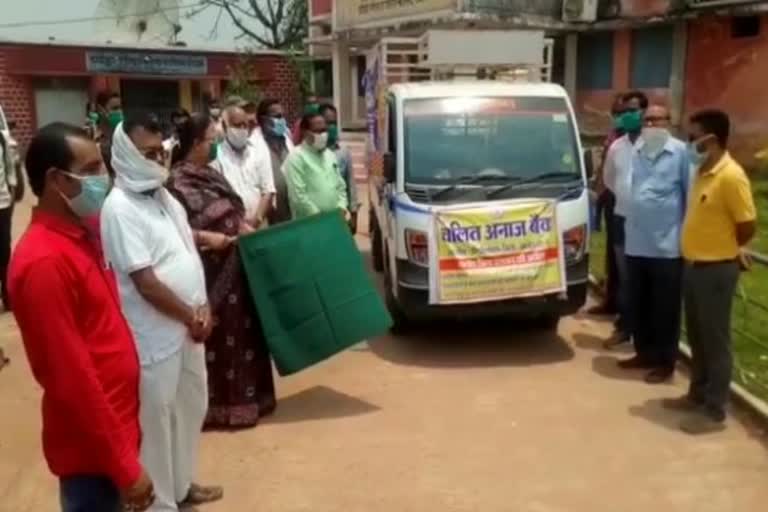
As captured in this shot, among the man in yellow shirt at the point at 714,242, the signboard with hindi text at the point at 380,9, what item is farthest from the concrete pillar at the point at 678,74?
the man in yellow shirt at the point at 714,242

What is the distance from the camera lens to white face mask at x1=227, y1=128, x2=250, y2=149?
20.4ft

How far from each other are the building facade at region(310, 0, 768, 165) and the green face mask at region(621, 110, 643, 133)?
1076 centimetres

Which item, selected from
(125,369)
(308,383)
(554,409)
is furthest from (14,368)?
(125,369)

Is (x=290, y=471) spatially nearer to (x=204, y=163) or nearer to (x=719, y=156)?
(x=204, y=163)

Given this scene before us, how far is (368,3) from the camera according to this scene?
20219 millimetres

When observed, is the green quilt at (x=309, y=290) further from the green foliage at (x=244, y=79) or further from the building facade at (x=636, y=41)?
the green foliage at (x=244, y=79)

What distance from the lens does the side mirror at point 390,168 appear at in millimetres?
6730

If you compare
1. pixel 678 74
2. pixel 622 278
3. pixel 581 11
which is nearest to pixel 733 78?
pixel 678 74

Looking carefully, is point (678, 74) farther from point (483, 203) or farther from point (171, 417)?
point (171, 417)

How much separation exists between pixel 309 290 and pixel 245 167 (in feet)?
5.18

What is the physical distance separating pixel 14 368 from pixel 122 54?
74.3ft

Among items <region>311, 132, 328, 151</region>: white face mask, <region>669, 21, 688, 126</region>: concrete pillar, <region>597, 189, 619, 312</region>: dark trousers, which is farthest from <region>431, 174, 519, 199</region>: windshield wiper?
<region>669, 21, 688, 126</region>: concrete pillar

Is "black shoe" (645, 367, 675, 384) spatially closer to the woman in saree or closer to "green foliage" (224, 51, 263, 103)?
the woman in saree

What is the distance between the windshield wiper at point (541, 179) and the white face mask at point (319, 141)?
4.33ft
